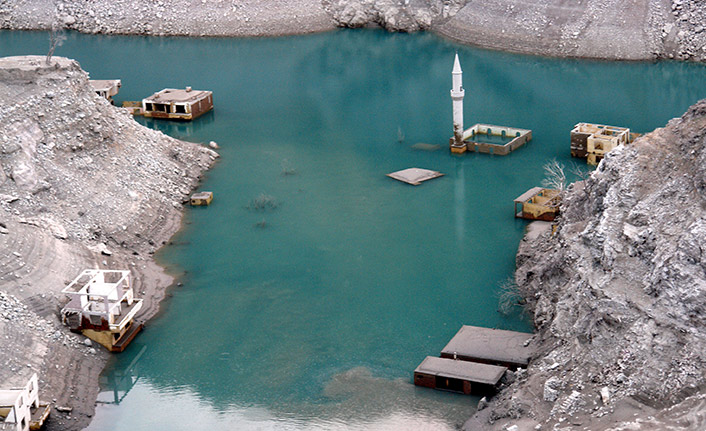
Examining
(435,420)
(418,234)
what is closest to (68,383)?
(435,420)

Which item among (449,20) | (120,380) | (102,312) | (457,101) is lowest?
(120,380)

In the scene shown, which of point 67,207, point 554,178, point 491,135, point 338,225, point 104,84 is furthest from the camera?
point 104,84

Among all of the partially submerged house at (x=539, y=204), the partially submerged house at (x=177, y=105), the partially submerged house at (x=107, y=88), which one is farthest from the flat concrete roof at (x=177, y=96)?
the partially submerged house at (x=539, y=204)

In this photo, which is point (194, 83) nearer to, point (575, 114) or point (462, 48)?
point (462, 48)

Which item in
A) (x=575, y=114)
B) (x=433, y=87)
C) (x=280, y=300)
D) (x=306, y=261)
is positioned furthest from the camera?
(x=433, y=87)

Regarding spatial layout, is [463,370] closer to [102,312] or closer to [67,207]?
[102,312]

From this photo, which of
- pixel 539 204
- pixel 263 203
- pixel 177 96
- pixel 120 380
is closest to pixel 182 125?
pixel 177 96
